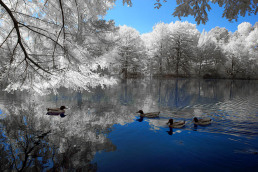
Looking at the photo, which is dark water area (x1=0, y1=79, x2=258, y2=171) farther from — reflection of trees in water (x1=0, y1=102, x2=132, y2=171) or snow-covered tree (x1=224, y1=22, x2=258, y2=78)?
snow-covered tree (x1=224, y1=22, x2=258, y2=78)

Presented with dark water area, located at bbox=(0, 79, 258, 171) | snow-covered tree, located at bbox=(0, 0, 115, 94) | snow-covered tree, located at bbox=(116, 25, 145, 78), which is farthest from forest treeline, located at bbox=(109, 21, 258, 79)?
snow-covered tree, located at bbox=(0, 0, 115, 94)

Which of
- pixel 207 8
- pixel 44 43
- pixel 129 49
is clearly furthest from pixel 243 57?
pixel 44 43

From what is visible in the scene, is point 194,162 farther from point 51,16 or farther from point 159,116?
point 51,16

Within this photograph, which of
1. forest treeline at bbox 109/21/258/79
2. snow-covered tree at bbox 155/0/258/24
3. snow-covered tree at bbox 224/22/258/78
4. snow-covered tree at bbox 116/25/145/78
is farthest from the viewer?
forest treeline at bbox 109/21/258/79

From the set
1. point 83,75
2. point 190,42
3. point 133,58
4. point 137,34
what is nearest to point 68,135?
point 83,75

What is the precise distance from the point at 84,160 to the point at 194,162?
9.78 feet

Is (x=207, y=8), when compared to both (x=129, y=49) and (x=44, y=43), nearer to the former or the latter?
(x=44, y=43)

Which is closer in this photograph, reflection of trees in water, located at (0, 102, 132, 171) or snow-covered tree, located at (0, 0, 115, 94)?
reflection of trees in water, located at (0, 102, 132, 171)

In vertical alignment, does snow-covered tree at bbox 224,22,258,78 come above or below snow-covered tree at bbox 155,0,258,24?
above

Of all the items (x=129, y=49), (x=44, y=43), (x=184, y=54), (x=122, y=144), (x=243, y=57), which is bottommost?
(x=122, y=144)

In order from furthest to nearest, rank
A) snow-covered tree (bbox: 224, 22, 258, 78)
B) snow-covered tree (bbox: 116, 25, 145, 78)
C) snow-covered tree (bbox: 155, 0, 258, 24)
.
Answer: snow-covered tree (bbox: 224, 22, 258, 78)
snow-covered tree (bbox: 116, 25, 145, 78)
snow-covered tree (bbox: 155, 0, 258, 24)

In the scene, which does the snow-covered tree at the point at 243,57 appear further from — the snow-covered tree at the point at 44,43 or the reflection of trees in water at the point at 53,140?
the snow-covered tree at the point at 44,43

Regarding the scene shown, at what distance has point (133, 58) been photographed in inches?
1592

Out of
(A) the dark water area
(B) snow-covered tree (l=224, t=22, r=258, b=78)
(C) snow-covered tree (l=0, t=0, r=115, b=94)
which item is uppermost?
(B) snow-covered tree (l=224, t=22, r=258, b=78)
